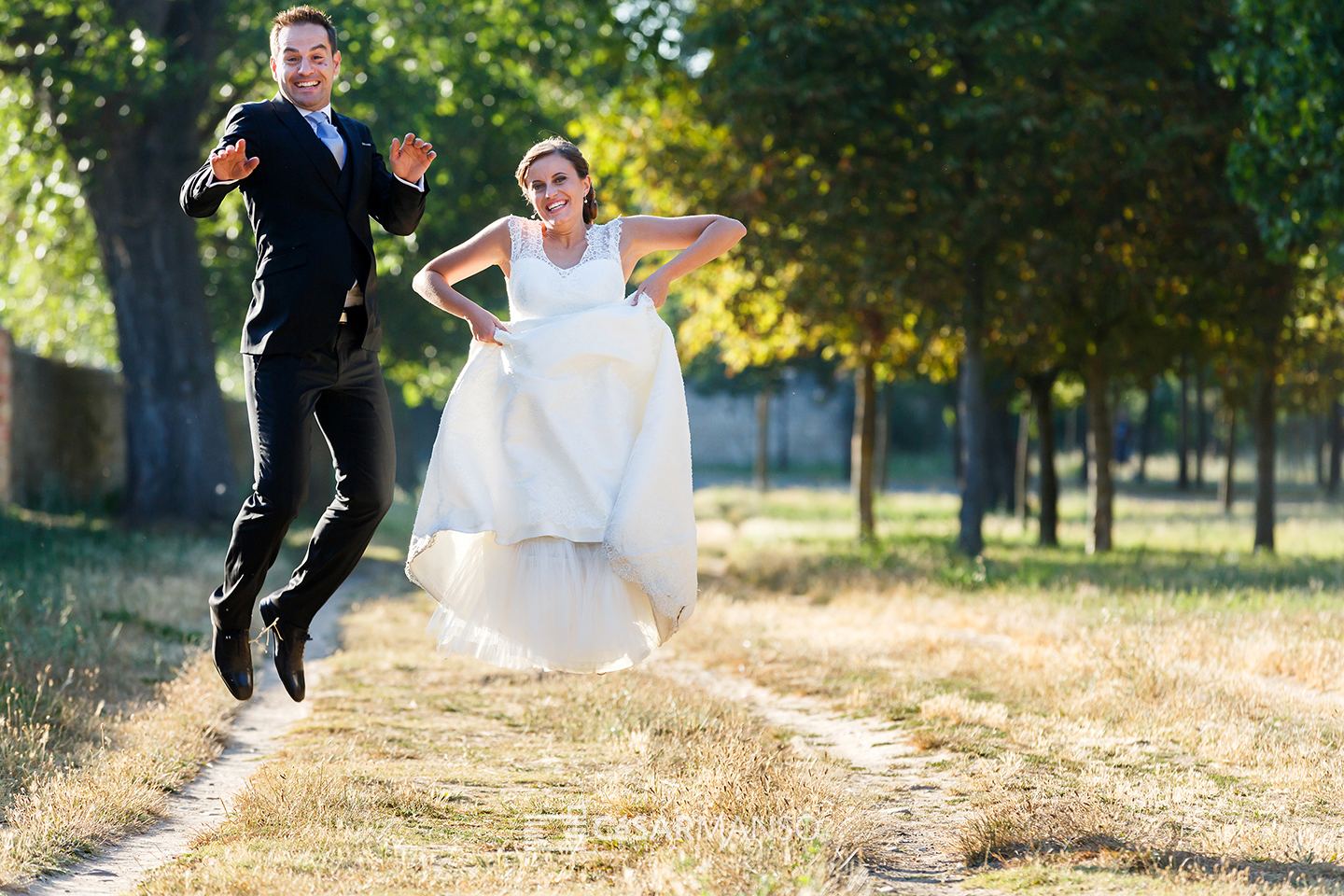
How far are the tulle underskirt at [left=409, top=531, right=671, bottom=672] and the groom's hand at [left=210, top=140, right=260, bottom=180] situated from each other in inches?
63.0

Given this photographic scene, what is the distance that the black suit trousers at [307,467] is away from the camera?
4.84 meters

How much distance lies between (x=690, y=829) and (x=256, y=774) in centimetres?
195

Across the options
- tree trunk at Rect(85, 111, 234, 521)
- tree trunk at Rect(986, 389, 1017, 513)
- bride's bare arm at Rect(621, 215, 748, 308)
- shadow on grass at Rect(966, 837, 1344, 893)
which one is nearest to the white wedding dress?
bride's bare arm at Rect(621, 215, 748, 308)

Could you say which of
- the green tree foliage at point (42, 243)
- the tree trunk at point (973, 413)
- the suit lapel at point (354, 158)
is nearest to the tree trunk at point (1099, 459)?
the tree trunk at point (973, 413)

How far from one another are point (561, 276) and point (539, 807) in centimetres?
213

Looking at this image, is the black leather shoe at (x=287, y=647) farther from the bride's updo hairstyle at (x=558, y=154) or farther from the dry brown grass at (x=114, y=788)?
the bride's updo hairstyle at (x=558, y=154)

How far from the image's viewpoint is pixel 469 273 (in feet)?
18.3

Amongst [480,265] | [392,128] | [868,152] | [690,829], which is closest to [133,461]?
[392,128]

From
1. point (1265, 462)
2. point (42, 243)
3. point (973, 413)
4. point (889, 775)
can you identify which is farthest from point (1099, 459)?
point (42, 243)

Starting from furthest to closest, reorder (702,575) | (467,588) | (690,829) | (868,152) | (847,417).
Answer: (847,417) → (702,575) → (868,152) → (467,588) → (690,829)

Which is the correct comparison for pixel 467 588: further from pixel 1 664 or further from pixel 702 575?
pixel 702 575

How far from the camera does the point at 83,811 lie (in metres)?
4.42

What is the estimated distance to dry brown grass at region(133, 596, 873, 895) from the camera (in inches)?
146

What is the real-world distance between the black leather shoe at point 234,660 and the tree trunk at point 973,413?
36.4 ft
